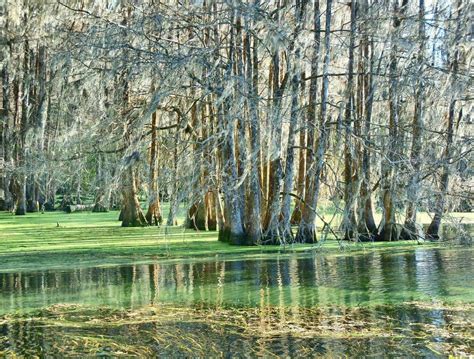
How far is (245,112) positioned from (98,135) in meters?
4.19

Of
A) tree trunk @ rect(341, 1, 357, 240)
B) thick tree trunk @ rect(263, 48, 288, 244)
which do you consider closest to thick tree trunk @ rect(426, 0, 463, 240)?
tree trunk @ rect(341, 1, 357, 240)

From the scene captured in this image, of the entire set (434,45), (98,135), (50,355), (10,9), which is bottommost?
(50,355)

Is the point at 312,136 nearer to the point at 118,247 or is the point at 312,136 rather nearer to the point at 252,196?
the point at 252,196

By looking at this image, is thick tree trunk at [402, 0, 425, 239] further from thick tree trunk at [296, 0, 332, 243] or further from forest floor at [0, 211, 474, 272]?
thick tree trunk at [296, 0, 332, 243]

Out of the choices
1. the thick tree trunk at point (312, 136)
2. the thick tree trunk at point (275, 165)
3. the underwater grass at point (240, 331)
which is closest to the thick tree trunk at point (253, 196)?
the thick tree trunk at point (275, 165)

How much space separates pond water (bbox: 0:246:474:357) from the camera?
21.9 feet

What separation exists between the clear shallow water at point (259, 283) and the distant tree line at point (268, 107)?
2.64ft

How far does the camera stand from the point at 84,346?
22.0 feet

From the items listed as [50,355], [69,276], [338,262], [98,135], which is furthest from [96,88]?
[50,355]

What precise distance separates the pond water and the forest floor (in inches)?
37.4

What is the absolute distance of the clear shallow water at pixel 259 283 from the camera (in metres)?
9.09

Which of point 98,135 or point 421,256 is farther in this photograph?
point 98,135

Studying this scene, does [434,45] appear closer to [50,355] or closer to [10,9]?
[50,355]

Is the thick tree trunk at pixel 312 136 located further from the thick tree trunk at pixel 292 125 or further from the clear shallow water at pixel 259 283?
the clear shallow water at pixel 259 283
